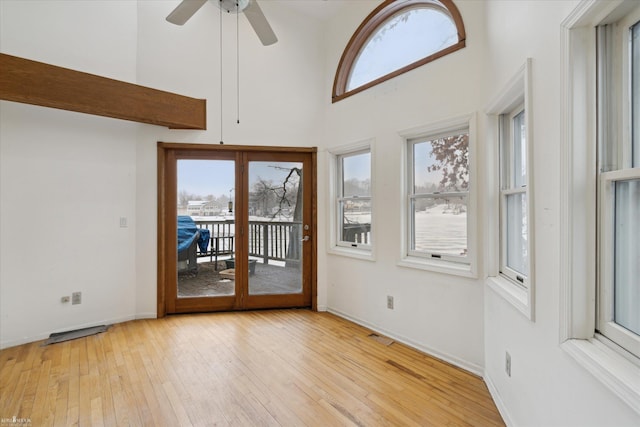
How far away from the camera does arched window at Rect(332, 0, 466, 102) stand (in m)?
2.82

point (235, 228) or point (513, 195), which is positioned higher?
point (513, 195)

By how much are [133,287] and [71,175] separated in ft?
4.80

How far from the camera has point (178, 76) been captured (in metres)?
3.78

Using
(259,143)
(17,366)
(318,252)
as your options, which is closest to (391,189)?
(318,252)

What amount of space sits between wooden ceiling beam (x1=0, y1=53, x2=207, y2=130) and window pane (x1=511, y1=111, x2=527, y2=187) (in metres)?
3.31

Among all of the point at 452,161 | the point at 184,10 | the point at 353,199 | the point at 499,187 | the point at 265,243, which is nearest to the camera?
the point at 499,187

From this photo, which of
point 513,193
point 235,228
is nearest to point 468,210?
point 513,193

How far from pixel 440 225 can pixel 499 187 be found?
0.73 meters

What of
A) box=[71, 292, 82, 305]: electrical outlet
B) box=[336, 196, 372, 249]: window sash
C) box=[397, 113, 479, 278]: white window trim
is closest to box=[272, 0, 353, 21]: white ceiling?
box=[397, 113, 479, 278]: white window trim

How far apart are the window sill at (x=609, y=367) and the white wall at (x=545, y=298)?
48 millimetres

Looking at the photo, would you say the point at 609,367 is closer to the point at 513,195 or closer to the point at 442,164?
the point at 513,195

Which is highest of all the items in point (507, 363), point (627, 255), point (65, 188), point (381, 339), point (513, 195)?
point (65, 188)

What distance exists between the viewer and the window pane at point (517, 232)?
6.46 feet

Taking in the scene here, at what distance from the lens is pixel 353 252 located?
3.72 metres
